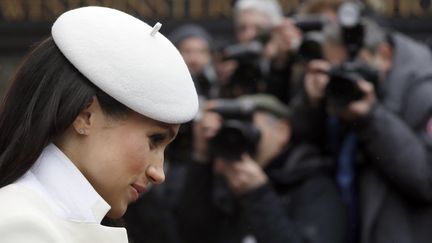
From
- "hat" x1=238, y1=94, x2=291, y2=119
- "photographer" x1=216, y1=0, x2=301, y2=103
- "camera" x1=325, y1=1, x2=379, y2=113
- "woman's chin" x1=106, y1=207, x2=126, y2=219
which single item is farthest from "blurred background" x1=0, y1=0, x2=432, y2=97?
"woman's chin" x1=106, y1=207, x2=126, y2=219

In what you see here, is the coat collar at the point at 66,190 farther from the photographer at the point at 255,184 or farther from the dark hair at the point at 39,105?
the photographer at the point at 255,184

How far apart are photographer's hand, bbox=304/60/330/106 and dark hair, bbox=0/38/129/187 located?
230 cm

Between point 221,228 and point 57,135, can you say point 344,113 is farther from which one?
point 57,135

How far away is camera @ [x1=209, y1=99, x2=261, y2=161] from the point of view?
4.61m

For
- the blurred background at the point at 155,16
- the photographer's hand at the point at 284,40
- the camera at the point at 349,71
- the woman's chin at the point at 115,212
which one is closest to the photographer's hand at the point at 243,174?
the camera at the point at 349,71

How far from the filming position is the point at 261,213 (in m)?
4.42

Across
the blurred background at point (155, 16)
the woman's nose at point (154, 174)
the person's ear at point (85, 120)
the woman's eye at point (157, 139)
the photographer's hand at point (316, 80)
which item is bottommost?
the blurred background at point (155, 16)

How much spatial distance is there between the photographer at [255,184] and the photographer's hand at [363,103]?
0.32m

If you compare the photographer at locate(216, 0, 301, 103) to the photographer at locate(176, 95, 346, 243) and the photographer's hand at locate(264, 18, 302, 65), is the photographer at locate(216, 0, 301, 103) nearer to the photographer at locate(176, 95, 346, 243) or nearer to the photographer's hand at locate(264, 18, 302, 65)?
the photographer's hand at locate(264, 18, 302, 65)

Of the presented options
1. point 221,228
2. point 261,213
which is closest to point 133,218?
point 221,228

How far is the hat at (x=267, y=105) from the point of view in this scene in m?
4.85

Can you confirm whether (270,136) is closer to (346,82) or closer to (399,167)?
(346,82)

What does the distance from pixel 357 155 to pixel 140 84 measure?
225cm

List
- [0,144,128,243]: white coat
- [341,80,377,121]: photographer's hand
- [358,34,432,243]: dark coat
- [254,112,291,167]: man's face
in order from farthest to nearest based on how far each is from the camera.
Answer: [254,112,291,167]: man's face
[341,80,377,121]: photographer's hand
[358,34,432,243]: dark coat
[0,144,128,243]: white coat
